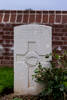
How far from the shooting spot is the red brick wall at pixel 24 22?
5895mm

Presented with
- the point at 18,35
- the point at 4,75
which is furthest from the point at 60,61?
the point at 4,75

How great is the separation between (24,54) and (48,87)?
691mm

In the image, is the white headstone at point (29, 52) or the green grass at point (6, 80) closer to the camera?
the white headstone at point (29, 52)

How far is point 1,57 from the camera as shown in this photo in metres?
6.11

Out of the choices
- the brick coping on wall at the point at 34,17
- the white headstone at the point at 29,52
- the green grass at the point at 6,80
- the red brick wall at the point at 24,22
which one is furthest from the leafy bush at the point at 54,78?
the brick coping on wall at the point at 34,17

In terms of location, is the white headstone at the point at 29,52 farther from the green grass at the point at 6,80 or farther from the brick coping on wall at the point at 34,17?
the brick coping on wall at the point at 34,17

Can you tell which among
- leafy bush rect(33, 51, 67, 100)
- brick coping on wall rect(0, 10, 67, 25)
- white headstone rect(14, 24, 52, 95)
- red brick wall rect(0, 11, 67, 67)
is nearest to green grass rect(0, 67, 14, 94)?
white headstone rect(14, 24, 52, 95)

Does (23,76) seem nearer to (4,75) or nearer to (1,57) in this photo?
(4,75)

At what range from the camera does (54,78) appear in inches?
160

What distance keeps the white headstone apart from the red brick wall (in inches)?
58.8

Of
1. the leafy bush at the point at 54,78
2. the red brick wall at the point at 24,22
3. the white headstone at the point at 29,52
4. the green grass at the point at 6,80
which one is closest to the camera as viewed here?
the leafy bush at the point at 54,78

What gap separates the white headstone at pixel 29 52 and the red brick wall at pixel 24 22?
1.49m

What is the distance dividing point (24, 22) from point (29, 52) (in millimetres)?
1669

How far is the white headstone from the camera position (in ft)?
14.5
